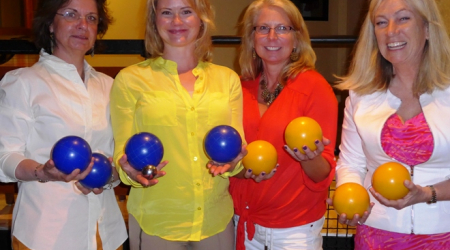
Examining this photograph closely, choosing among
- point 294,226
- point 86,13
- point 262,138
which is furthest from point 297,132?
point 86,13

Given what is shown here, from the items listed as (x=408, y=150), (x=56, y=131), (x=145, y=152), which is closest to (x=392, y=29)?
(x=408, y=150)

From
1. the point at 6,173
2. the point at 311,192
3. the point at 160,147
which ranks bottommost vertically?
the point at 311,192

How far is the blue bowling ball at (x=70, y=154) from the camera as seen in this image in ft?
6.46

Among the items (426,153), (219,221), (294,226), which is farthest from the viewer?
(294,226)

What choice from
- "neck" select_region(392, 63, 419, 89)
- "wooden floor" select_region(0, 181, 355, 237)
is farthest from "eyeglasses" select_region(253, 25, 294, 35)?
"wooden floor" select_region(0, 181, 355, 237)

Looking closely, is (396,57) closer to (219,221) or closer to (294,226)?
(294,226)

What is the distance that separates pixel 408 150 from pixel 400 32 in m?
0.54

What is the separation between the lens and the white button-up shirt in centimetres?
211

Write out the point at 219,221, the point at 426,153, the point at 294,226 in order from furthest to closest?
the point at 294,226
the point at 219,221
the point at 426,153

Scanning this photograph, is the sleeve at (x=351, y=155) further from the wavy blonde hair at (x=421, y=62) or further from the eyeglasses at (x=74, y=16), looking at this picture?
the eyeglasses at (x=74, y=16)

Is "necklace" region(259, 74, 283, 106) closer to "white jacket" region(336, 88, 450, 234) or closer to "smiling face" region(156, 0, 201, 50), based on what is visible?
"white jacket" region(336, 88, 450, 234)

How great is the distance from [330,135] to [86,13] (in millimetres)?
1373

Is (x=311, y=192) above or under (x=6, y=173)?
under

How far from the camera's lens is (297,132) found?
7.15ft
